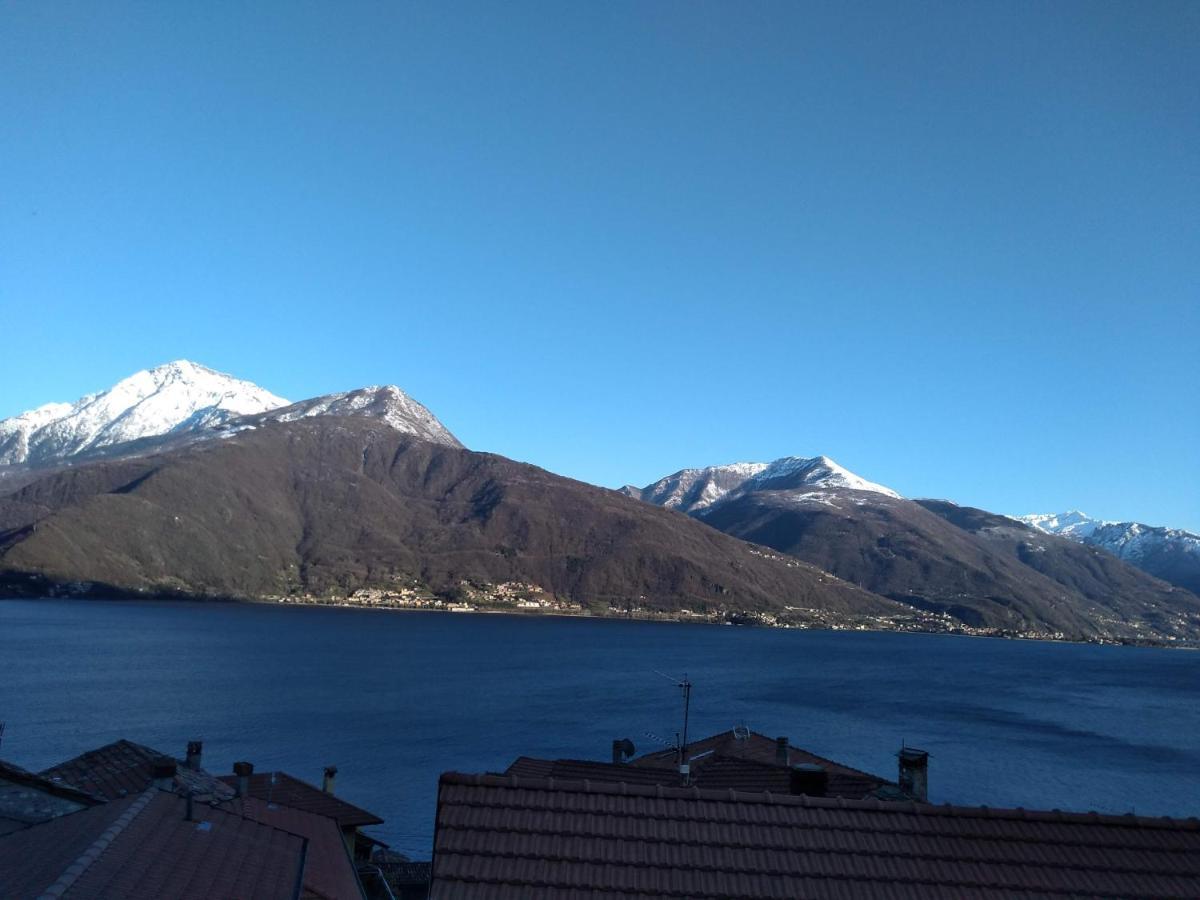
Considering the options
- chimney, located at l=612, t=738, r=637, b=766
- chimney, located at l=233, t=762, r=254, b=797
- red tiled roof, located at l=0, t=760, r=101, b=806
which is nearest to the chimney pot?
red tiled roof, located at l=0, t=760, r=101, b=806

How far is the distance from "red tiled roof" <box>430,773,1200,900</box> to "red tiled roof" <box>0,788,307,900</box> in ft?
17.4

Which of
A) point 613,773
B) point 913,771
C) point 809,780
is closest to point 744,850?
point 809,780

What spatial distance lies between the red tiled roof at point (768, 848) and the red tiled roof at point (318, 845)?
9884 millimetres

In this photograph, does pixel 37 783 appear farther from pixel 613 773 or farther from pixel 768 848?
pixel 768 848

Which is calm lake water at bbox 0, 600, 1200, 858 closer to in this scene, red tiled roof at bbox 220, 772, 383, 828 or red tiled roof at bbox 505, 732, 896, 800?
red tiled roof at bbox 220, 772, 383, 828

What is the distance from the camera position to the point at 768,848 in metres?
8.25

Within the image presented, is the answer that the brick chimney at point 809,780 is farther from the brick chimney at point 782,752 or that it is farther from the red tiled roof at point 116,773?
the brick chimney at point 782,752

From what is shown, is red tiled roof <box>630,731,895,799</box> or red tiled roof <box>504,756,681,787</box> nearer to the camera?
red tiled roof <box>630,731,895,799</box>

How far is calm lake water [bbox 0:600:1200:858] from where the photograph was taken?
2753 inches

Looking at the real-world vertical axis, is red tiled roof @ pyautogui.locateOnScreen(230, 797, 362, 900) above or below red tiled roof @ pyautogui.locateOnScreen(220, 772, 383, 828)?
above

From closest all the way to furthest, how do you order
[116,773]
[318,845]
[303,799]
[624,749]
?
[318,845], [116,773], [303,799], [624,749]

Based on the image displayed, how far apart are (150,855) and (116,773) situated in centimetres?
1448

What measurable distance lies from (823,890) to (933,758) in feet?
262

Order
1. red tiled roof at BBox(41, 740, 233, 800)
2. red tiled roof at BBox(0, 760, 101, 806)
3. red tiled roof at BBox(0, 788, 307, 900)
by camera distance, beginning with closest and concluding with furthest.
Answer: red tiled roof at BBox(0, 788, 307, 900) < red tiled roof at BBox(0, 760, 101, 806) < red tiled roof at BBox(41, 740, 233, 800)
